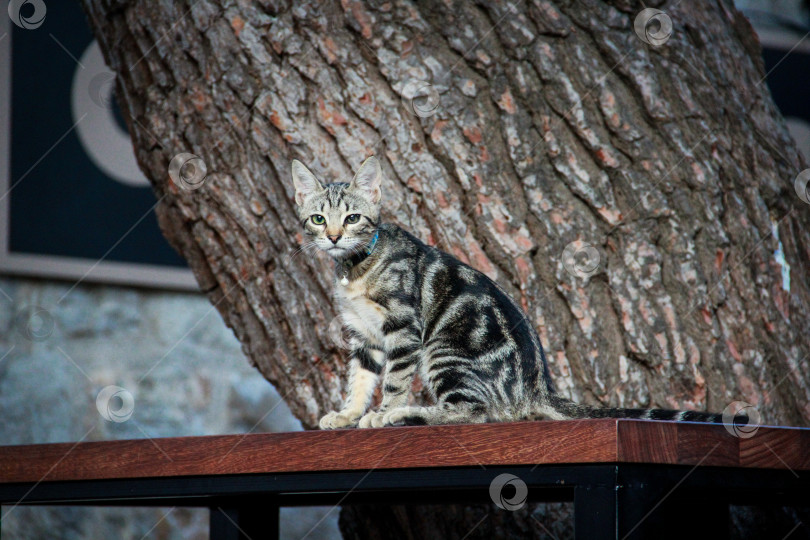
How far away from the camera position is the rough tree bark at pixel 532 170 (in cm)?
237

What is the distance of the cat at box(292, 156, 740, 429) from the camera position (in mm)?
1923

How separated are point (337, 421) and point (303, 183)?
26.0 inches

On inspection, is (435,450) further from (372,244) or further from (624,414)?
(372,244)

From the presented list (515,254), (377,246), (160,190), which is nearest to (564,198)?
(515,254)

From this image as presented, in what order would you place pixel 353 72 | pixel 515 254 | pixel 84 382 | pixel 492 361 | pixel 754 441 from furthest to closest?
1. pixel 84 382
2. pixel 353 72
3. pixel 515 254
4. pixel 492 361
5. pixel 754 441

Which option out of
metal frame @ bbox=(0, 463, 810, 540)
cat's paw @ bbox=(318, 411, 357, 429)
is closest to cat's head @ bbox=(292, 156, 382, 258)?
cat's paw @ bbox=(318, 411, 357, 429)

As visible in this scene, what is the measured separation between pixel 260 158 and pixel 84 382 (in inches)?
96.1

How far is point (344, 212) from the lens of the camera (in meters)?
2.20

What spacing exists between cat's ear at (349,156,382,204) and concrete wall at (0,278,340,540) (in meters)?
2.41

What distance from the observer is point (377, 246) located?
2.23 m

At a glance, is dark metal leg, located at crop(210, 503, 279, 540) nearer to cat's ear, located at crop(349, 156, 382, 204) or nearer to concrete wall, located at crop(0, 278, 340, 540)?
cat's ear, located at crop(349, 156, 382, 204)

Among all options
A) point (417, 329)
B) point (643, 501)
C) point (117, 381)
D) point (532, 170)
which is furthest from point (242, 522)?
point (117, 381)

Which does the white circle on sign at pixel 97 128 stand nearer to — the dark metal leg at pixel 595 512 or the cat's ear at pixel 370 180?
the cat's ear at pixel 370 180

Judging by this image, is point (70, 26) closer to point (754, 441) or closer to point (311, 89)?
point (311, 89)
